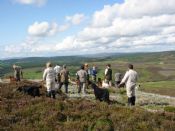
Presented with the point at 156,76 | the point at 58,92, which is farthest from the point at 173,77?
the point at 58,92

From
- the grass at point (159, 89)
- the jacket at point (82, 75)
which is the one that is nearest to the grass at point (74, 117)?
the jacket at point (82, 75)

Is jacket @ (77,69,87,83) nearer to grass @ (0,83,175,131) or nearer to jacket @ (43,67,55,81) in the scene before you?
jacket @ (43,67,55,81)

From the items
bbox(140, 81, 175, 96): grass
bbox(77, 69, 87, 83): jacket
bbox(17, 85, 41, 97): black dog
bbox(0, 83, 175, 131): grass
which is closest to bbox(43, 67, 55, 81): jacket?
bbox(17, 85, 41, 97): black dog

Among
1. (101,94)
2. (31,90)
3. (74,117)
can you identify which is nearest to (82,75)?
(31,90)

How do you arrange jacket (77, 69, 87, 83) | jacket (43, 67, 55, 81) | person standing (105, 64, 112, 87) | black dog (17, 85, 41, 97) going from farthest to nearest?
1. person standing (105, 64, 112, 87)
2. jacket (77, 69, 87, 83)
3. black dog (17, 85, 41, 97)
4. jacket (43, 67, 55, 81)

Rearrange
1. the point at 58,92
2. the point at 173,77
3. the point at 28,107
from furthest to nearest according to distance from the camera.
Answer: the point at 173,77
the point at 58,92
the point at 28,107

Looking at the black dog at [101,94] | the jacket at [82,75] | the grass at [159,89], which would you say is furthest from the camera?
the grass at [159,89]

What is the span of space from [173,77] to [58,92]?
154 m

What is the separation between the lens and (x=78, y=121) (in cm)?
1648

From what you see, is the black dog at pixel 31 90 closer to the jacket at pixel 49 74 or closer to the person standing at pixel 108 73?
the jacket at pixel 49 74

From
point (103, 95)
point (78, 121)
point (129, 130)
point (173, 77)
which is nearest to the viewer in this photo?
point (129, 130)

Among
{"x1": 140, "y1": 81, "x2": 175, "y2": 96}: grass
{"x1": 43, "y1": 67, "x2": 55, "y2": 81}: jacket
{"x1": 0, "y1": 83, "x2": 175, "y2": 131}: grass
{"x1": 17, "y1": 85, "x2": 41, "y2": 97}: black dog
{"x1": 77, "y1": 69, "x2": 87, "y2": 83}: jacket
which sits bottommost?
{"x1": 140, "y1": 81, "x2": 175, "y2": 96}: grass

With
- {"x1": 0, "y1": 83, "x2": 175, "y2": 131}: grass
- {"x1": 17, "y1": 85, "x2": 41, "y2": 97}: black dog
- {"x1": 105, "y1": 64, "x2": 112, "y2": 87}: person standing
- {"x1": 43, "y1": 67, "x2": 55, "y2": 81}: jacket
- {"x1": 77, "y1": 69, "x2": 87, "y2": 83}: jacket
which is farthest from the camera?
{"x1": 105, "y1": 64, "x2": 112, "y2": 87}: person standing

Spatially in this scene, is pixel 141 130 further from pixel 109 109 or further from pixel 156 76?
pixel 156 76
